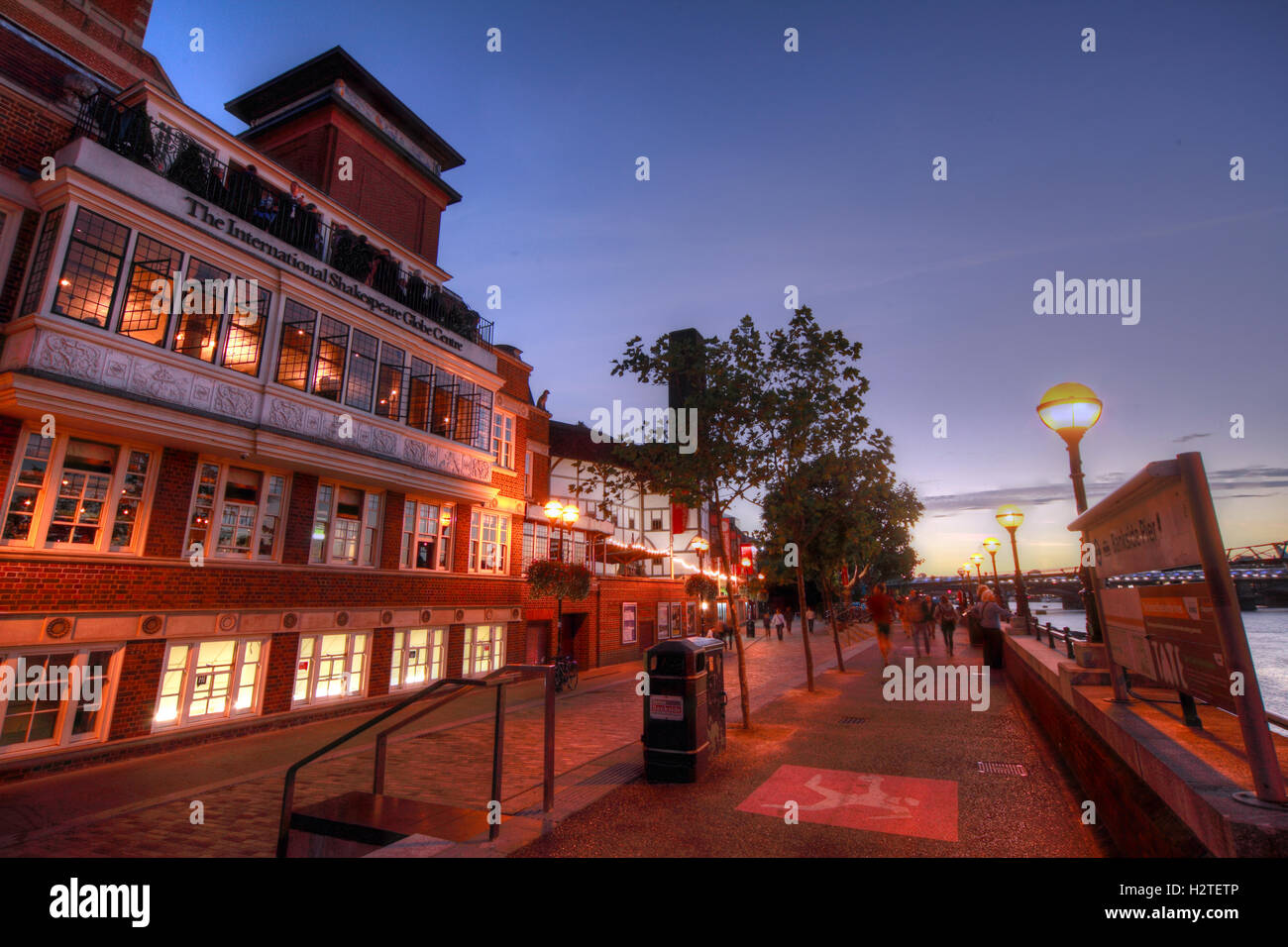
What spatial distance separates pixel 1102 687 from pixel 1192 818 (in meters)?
4.31

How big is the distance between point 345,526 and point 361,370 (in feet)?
12.7

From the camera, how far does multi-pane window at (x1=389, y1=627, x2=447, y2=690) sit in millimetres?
15199

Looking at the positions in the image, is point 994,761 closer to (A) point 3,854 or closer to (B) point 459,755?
(B) point 459,755

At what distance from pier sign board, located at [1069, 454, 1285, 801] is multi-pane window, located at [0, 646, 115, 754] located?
13.8m

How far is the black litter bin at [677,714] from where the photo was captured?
7.04 metres

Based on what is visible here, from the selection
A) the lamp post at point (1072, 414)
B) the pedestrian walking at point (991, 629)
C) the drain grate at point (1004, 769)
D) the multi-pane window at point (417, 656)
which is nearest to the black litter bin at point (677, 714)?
the drain grate at point (1004, 769)

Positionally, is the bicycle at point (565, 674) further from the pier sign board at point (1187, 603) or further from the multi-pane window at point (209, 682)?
the pier sign board at point (1187, 603)

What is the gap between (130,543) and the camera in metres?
10.2

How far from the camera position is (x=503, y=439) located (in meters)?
20.2

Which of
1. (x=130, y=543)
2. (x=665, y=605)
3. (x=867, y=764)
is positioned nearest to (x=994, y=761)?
(x=867, y=764)

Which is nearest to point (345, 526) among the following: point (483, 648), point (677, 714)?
point (483, 648)

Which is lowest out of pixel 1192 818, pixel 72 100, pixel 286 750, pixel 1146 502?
pixel 286 750

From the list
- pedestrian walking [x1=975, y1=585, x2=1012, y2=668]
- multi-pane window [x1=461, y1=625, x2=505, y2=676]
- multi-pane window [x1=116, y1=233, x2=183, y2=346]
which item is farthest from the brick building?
pedestrian walking [x1=975, y1=585, x2=1012, y2=668]

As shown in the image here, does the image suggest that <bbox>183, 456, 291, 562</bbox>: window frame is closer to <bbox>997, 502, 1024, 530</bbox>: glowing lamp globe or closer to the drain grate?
the drain grate
